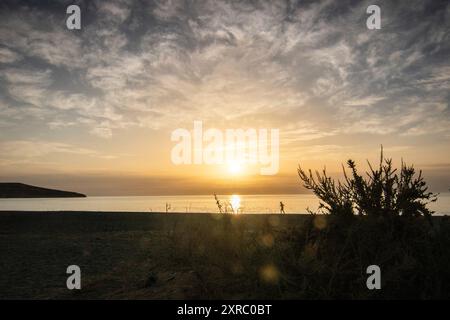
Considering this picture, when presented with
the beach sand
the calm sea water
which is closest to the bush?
the beach sand

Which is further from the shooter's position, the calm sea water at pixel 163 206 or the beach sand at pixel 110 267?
the calm sea water at pixel 163 206

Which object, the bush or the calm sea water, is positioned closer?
the bush

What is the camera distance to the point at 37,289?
22.5ft

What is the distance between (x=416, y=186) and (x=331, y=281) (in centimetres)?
243

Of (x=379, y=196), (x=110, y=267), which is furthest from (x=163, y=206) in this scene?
(x=379, y=196)

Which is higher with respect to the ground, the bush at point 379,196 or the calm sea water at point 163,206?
the bush at point 379,196

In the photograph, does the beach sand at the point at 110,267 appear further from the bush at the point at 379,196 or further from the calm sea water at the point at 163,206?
the calm sea water at the point at 163,206

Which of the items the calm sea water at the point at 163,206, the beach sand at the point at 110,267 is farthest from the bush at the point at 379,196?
the calm sea water at the point at 163,206

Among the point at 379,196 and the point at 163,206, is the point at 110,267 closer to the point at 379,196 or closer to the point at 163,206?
the point at 379,196

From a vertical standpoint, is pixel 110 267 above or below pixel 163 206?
above

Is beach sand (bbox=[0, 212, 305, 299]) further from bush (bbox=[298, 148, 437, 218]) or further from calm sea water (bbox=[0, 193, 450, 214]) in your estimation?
calm sea water (bbox=[0, 193, 450, 214])
